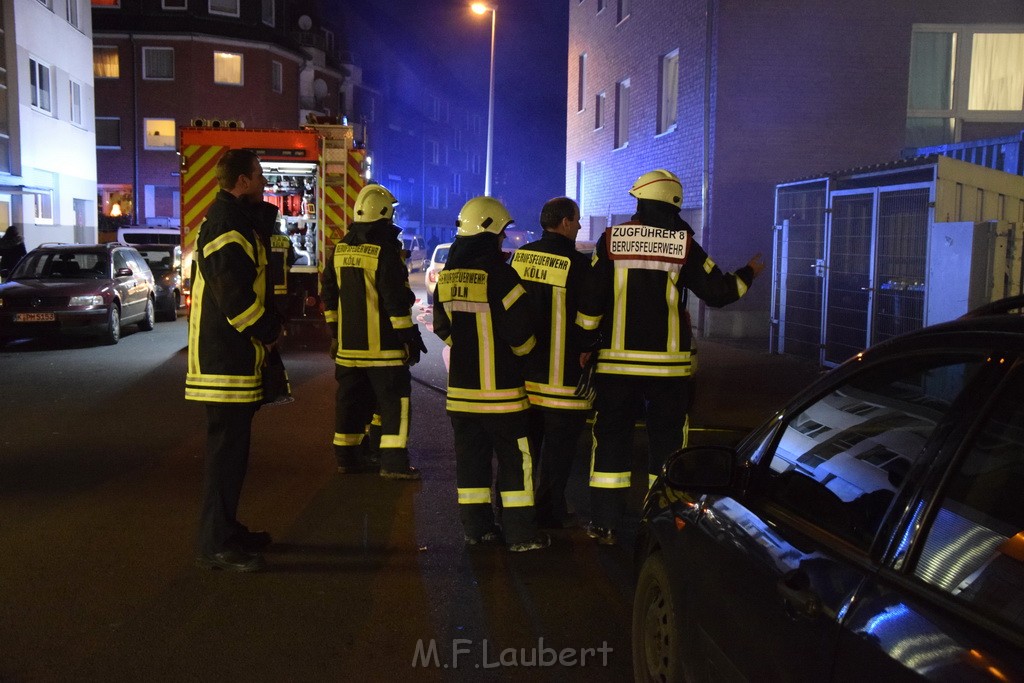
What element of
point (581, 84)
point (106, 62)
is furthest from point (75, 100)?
point (581, 84)

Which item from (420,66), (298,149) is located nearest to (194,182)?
(298,149)

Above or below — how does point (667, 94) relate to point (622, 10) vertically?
below

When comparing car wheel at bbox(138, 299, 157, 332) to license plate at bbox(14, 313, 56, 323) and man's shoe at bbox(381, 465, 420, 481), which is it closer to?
license plate at bbox(14, 313, 56, 323)

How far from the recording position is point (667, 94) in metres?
21.3

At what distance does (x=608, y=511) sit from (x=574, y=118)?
25505 millimetres

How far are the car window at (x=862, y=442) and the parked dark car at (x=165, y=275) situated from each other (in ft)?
64.4

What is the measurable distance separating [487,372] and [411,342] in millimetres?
1637

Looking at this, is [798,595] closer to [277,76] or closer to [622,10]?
[622,10]

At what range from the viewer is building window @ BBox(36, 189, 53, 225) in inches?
1093

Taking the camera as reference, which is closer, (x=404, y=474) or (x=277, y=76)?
(x=404, y=474)

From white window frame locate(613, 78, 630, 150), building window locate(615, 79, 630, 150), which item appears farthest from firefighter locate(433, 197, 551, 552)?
building window locate(615, 79, 630, 150)

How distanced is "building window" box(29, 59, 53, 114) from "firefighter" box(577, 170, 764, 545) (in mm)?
25787

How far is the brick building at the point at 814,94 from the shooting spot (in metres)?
17.8

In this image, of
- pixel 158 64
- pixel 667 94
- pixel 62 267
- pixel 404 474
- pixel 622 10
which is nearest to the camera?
pixel 404 474
